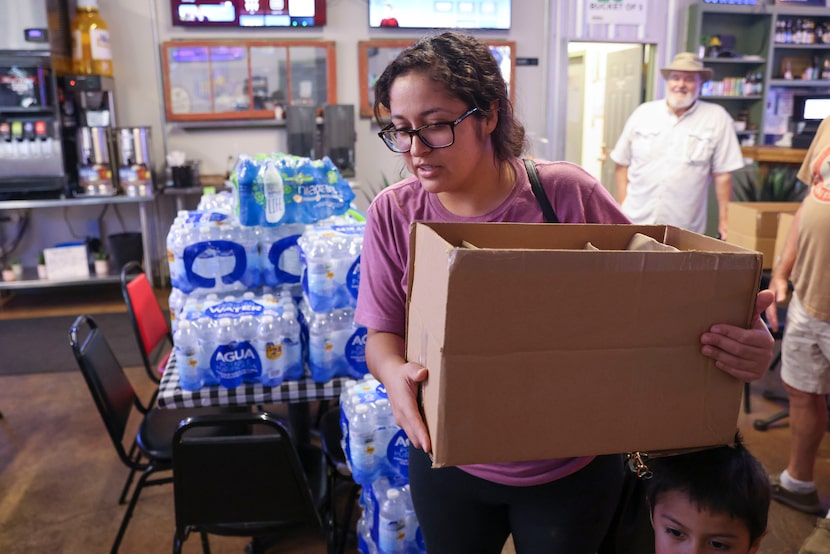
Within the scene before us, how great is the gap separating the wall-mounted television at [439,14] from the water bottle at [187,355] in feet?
15.4

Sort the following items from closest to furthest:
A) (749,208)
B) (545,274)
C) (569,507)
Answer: (545,274) → (569,507) → (749,208)

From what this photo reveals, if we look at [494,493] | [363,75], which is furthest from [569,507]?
[363,75]

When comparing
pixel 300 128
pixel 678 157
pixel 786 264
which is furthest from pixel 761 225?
pixel 300 128

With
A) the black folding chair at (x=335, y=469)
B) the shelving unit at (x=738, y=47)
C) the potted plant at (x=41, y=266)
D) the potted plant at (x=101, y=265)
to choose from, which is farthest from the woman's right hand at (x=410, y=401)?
the shelving unit at (x=738, y=47)

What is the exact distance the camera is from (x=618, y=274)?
84 centimetres

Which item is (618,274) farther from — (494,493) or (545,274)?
(494,493)

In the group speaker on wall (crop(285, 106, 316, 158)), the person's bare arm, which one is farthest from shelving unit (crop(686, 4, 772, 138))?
the person's bare arm

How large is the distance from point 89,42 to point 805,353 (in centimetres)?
553

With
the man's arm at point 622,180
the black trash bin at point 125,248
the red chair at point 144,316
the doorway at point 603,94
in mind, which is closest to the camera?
the red chair at point 144,316

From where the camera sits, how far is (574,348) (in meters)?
0.86

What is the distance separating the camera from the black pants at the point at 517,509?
1.20 meters

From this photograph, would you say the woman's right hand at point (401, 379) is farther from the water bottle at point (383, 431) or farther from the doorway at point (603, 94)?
the doorway at point (603, 94)

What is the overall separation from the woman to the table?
0.93 meters

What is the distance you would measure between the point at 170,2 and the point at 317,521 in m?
5.32
